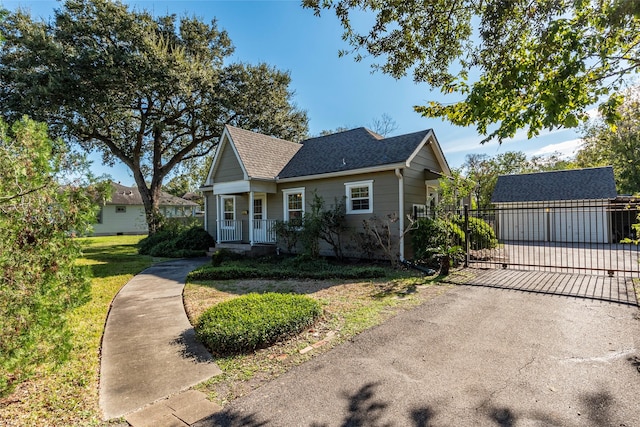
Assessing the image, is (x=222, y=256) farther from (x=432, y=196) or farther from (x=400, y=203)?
(x=432, y=196)

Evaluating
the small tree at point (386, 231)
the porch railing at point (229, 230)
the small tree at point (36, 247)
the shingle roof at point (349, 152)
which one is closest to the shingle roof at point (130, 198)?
the porch railing at point (229, 230)

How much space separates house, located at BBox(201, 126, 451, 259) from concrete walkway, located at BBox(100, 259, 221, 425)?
6.62 m

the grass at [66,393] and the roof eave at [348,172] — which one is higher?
the roof eave at [348,172]

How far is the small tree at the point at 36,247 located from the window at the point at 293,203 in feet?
33.8

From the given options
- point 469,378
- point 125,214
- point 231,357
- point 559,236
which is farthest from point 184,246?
point 559,236

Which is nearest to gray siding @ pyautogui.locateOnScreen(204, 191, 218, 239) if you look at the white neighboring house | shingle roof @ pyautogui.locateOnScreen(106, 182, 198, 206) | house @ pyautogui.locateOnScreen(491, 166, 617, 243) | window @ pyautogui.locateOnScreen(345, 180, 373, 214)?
window @ pyautogui.locateOnScreen(345, 180, 373, 214)

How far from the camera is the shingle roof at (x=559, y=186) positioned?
20.0 m

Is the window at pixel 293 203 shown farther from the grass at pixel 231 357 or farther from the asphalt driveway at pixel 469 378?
the asphalt driveway at pixel 469 378

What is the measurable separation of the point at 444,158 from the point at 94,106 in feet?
63.8

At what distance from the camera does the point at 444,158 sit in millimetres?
13984

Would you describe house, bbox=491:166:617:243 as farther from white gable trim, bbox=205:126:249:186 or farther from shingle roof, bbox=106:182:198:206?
shingle roof, bbox=106:182:198:206

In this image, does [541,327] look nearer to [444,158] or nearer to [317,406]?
[317,406]

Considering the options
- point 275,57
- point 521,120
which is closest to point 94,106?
point 275,57

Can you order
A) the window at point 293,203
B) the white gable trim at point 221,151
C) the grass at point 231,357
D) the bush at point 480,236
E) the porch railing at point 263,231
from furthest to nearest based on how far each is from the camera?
the porch railing at point 263,231
the window at point 293,203
the white gable trim at point 221,151
the bush at point 480,236
the grass at point 231,357
